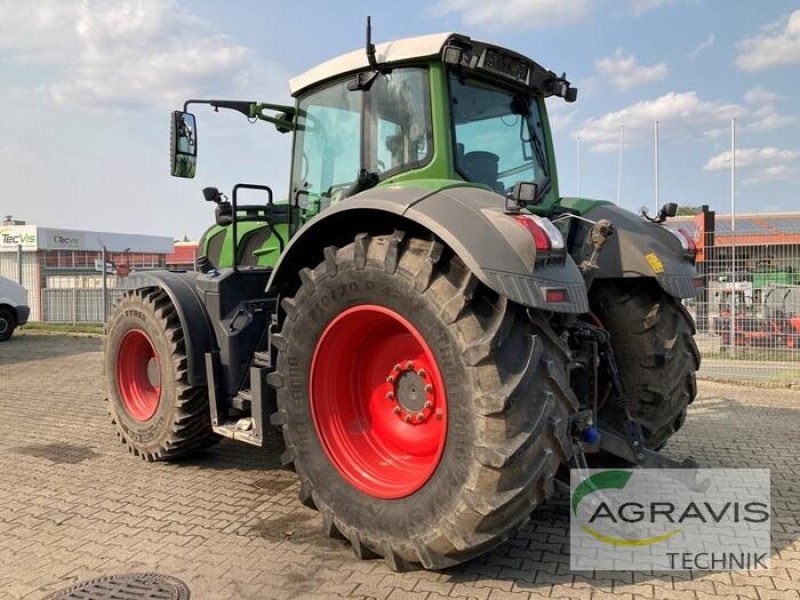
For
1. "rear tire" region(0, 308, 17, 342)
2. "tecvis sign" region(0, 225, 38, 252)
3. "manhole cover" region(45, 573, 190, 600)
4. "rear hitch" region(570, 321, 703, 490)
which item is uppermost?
"tecvis sign" region(0, 225, 38, 252)

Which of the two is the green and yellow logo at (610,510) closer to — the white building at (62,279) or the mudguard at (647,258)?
the mudguard at (647,258)

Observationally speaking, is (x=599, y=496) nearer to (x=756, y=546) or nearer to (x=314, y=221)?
(x=756, y=546)

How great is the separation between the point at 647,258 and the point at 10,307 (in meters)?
15.9

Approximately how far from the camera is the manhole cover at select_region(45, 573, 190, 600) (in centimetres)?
304

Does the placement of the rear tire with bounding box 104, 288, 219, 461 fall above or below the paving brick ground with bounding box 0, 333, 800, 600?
above

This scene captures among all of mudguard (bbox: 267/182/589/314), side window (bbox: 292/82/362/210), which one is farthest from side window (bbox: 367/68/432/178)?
mudguard (bbox: 267/182/589/314)

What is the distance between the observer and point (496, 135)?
4281 mm

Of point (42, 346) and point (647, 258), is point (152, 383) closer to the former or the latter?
point (647, 258)

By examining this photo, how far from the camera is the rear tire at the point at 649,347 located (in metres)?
4.21

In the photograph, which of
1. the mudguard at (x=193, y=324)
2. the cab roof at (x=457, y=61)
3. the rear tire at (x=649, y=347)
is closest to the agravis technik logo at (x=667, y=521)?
the rear tire at (x=649, y=347)

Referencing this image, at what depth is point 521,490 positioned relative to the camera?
2.83 metres

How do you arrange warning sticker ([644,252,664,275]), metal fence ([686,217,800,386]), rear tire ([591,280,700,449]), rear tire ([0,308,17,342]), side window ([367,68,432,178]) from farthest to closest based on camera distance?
rear tire ([0,308,17,342]), metal fence ([686,217,800,386]), rear tire ([591,280,700,449]), warning sticker ([644,252,664,275]), side window ([367,68,432,178])

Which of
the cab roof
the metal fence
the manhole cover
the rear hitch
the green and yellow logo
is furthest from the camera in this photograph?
the metal fence

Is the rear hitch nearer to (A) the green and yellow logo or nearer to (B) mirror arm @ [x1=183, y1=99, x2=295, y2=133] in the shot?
(A) the green and yellow logo
